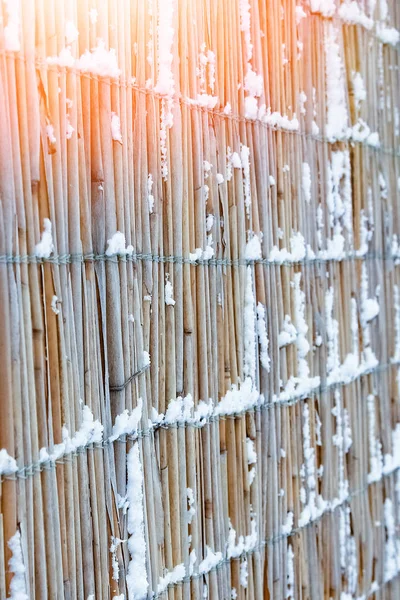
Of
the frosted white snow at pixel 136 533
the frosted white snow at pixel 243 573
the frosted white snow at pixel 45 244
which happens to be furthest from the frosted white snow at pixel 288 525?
the frosted white snow at pixel 45 244

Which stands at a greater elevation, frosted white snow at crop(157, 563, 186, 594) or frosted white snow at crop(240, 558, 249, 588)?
frosted white snow at crop(157, 563, 186, 594)

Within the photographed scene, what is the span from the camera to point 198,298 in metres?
1.33

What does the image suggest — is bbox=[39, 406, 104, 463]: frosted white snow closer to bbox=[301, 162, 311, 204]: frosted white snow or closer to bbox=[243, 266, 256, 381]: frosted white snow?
bbox=[243, 266, 256, 381]: frosted white snow

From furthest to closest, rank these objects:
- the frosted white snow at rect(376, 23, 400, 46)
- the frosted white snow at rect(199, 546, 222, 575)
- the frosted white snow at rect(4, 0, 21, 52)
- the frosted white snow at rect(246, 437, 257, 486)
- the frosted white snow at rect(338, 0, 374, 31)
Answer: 1. the frosted white snow at rect(376, 23, 400, 46)
2. the frosted white snow at rect(338, 0, 374, 31)
3. the frosted white snow at rect(246, 437, 257, 486)
4. the frosted white snow at rect(199, 546, 222, 575)
5. the frosted white snow at rect(4, 0, 21, 52)

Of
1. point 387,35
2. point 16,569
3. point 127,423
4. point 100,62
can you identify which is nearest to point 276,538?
point 127,423

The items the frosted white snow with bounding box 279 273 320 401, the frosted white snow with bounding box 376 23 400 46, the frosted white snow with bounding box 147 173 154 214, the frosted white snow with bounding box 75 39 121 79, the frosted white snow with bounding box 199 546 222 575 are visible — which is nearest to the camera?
the frosted white snow with bounding box 75 39 121 79

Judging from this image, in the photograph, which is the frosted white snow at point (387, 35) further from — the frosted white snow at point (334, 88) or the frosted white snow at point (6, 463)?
the frosted white snow at point (6, 463)

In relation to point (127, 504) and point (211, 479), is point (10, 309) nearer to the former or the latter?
point (127, 504)

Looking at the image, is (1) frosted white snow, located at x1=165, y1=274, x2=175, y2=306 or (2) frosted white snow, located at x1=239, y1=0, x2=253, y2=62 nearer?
(1) frosted white snow, located at x1=165, y1=274, x2=175, y2=306

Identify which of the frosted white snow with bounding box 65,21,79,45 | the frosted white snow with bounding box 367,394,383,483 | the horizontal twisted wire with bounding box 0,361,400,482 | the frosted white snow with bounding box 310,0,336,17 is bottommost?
the frosted white snow with bounding box 367,394,383,483

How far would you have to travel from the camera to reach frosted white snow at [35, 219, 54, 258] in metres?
1.04

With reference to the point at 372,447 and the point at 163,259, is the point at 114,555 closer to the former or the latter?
the point at 163,259

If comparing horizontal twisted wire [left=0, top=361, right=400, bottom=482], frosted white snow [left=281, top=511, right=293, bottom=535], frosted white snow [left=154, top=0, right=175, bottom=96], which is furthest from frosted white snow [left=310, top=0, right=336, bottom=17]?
frosted white snow [left=281, top=511, right=293, bottom=535]

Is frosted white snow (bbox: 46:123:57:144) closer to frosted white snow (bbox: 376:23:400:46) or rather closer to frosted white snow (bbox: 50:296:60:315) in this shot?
frosted white snow (bbox: 50:296:60:315)
